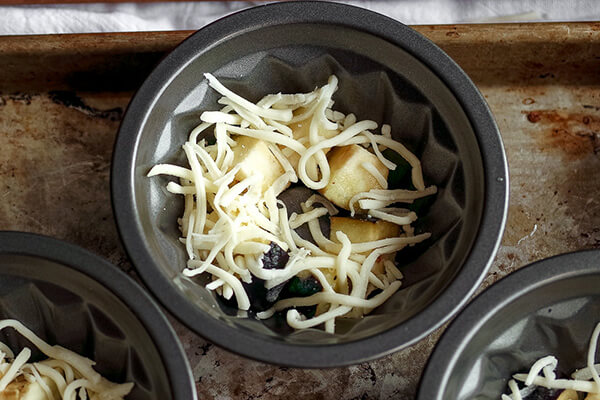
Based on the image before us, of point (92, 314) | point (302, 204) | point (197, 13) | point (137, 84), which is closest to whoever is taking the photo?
point (92, 314)

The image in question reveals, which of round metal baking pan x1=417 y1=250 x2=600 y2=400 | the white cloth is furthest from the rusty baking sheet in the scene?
the white cloth

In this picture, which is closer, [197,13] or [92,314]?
[92,314]

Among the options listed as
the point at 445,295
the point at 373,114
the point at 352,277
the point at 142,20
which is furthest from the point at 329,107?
the point at 142,20

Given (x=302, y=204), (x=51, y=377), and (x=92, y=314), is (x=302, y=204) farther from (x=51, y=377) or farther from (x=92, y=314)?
(x=51, y=377)

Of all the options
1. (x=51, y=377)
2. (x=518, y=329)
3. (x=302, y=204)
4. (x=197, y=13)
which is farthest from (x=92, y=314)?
(x=197, y=13)

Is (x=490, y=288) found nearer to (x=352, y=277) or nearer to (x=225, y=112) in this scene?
(x=352, y=277)

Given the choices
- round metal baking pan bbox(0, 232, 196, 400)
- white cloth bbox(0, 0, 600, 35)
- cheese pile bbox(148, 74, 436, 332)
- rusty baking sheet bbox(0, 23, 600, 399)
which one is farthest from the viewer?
white cloth bbox(0, 0, 600, 35)

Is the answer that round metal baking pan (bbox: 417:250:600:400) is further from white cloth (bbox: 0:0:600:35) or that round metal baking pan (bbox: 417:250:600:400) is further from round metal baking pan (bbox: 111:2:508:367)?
white cloth (bbox: 0:0:600:35)
